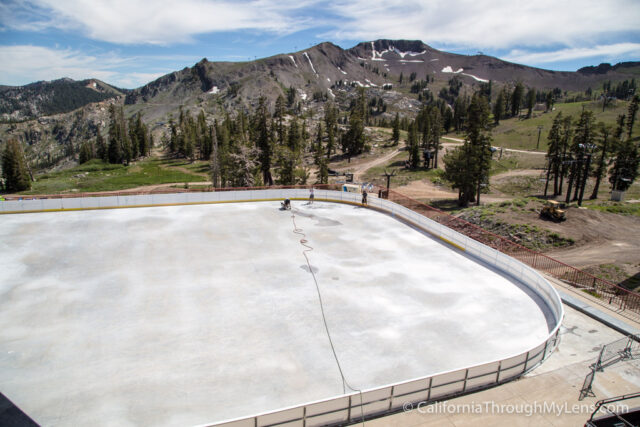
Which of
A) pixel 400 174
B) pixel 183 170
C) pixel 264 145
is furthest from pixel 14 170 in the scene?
pixel 400 174

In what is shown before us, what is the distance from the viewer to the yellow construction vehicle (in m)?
37.6

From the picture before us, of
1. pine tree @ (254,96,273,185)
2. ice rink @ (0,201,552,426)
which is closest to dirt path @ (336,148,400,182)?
pine tree @ (254,96,273,185)

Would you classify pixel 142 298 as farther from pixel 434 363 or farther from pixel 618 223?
pixel 618 223

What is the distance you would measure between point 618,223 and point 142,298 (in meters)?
44.1

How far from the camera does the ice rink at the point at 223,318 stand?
10992 mm

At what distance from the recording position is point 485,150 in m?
53.6

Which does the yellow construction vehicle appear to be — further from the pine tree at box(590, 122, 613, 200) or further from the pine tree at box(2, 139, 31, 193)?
the pine tree at box(2, 139, 31, 193)

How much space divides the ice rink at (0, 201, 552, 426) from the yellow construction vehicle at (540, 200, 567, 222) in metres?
21.0

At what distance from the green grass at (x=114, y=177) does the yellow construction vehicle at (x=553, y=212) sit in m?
76.7

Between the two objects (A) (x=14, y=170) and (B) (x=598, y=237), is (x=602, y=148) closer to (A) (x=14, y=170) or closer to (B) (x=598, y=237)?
(B) (x=598, y=237)

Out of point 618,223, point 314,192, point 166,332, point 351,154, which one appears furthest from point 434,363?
point 351,154

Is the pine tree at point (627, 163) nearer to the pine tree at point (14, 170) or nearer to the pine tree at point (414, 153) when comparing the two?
the pine tree at point (414, 153)

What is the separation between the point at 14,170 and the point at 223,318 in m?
91.2

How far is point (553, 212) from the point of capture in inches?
1505
